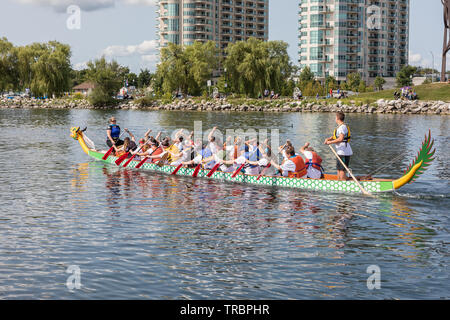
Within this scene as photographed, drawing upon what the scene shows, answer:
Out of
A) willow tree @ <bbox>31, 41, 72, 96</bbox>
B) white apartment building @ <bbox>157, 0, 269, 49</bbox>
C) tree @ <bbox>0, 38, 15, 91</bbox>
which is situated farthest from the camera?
white apartment building @ <bbox>157, 0, 269, 49</bbox>

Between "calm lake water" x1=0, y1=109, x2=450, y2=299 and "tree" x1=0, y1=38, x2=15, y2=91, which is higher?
"tree" x1=0, y1=38, x2=15, y2=91

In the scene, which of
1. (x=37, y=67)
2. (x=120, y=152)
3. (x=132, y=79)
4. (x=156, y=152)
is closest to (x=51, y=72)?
(x=37, y=67)

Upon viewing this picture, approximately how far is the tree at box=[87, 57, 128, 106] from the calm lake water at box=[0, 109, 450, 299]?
90174 millimetres

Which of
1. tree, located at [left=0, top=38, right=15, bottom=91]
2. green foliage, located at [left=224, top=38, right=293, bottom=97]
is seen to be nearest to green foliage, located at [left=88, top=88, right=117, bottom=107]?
tree, located at [left=0, top=38, right=15, bottom=91]

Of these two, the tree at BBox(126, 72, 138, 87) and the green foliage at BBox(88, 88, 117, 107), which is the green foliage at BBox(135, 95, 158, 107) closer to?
the green foliage at BBox(88, 88, 117, 107)

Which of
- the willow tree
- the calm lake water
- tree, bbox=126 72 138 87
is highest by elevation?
tree, bbox=126 72 138 87

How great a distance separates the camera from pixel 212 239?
14281 millimetres

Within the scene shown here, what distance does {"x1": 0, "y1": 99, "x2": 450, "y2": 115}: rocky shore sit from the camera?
80.8 m

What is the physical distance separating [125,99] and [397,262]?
11074 centimetres

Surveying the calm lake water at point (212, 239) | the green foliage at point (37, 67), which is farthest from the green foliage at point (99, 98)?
the calm lake water at point (212, 239)

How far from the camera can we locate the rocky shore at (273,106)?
80812 mm

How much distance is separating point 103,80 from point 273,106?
39.5 m

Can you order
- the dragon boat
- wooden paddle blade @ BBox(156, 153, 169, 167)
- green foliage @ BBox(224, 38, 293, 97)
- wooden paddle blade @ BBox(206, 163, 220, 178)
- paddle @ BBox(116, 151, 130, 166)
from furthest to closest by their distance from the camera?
1. green foliage @ BBox(224, 38, 293, 97)
2. paddle @ BBox(116, 151, 130, 166)
3. wooden paddle blade @ BBox(156, 153, 169, 167)
4. wooden paddle blade @ BBox(206, 163, 220, 178)
5. the dragon boat

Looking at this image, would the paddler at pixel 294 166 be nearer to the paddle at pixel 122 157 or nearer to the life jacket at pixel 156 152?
the life jacket at pixel 156 152
